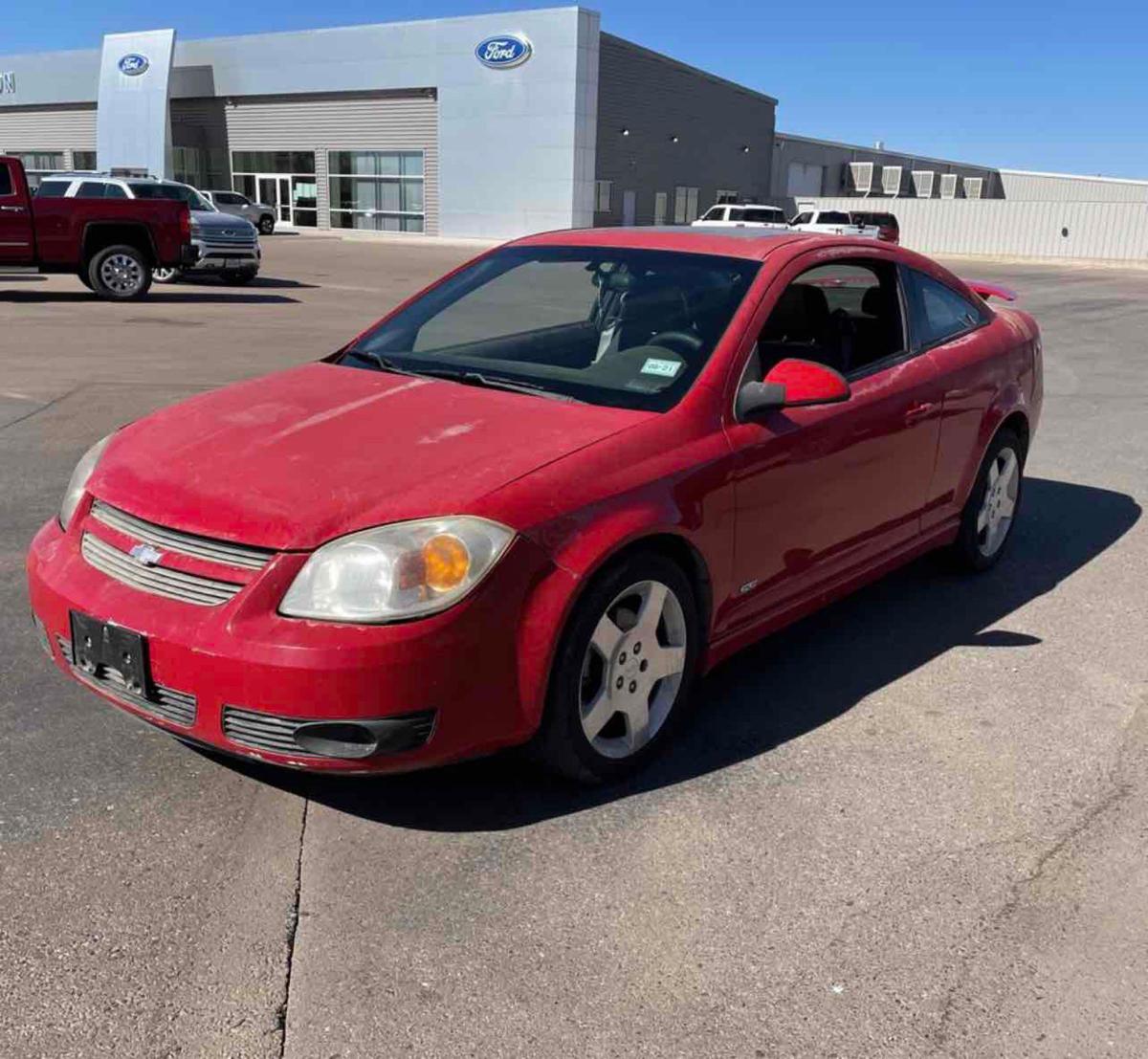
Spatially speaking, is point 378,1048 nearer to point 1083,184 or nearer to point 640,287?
point 640,287

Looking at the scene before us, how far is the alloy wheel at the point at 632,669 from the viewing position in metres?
3.23

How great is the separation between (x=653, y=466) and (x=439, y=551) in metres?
0.76

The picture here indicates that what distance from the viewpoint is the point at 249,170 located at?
4953 cm

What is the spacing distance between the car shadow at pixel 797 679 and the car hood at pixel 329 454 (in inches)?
34.4

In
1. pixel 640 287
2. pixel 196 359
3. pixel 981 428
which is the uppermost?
pixel 640 287

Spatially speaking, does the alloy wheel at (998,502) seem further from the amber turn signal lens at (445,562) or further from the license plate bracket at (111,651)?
the license plate bracket at (111,651)

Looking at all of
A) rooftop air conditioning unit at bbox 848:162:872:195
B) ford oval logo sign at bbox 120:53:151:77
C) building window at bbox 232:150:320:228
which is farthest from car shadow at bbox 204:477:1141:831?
rooftop air conditioning unit at bbox 848:162:872:195

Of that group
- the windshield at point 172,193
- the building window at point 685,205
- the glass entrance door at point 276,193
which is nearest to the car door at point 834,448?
the windshield at point 172,193

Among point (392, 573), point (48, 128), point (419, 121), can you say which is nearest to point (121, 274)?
point (392, 573)

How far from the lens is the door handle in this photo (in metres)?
4.39

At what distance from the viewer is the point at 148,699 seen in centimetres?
295

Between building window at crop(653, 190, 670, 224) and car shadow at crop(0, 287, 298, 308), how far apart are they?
32.1m

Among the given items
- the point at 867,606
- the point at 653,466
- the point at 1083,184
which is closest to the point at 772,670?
the point at 867,606

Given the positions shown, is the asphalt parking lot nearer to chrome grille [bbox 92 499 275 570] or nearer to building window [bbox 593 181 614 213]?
chrome grille [bbox 92 499 275 570]
